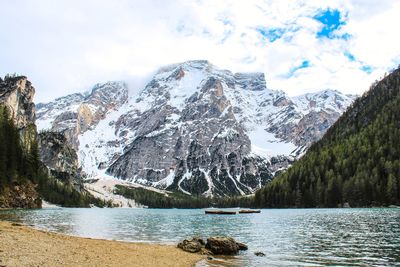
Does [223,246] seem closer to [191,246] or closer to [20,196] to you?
[191,246]

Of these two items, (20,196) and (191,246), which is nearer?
(191,246)

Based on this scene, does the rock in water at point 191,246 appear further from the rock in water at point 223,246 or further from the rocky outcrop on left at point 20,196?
the rocky outcrop on left at point 20,196

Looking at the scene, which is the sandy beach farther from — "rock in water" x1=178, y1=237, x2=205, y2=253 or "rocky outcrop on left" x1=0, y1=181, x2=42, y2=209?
"rocky outcrop on left" x1=0, y1=181, x2=42, y2=209

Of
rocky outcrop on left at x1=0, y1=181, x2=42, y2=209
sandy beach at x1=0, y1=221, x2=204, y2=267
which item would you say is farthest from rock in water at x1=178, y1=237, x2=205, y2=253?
rocky outcrop on left at x1=0, y1=181, x2=42, y2=209

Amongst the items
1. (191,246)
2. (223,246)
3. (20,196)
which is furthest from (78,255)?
(20,196)

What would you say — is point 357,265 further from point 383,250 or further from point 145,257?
point 145,257

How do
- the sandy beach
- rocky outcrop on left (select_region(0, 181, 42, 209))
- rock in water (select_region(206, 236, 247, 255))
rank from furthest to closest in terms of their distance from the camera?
rocky outcrop on left (select_region(0, 181, 42, 209))
rock in water (select_region(206, 236, 247, 255))
the sandy beach

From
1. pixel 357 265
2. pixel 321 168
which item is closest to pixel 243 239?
pixel 357 265

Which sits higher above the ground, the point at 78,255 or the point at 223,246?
the point at 223,246

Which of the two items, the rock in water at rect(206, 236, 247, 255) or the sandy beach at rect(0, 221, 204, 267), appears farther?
the rock in water at rect(206, 236, 247, 255)

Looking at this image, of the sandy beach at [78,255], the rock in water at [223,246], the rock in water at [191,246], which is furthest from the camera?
the rock in water at [191,246]

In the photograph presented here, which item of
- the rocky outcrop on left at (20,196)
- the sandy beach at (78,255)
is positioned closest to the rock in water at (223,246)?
the sandy beach at (78,255)

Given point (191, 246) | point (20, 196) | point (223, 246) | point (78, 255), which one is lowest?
point (191, 246)

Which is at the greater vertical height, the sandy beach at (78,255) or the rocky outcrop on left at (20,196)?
the rocky outcrop on left at (20,196)
